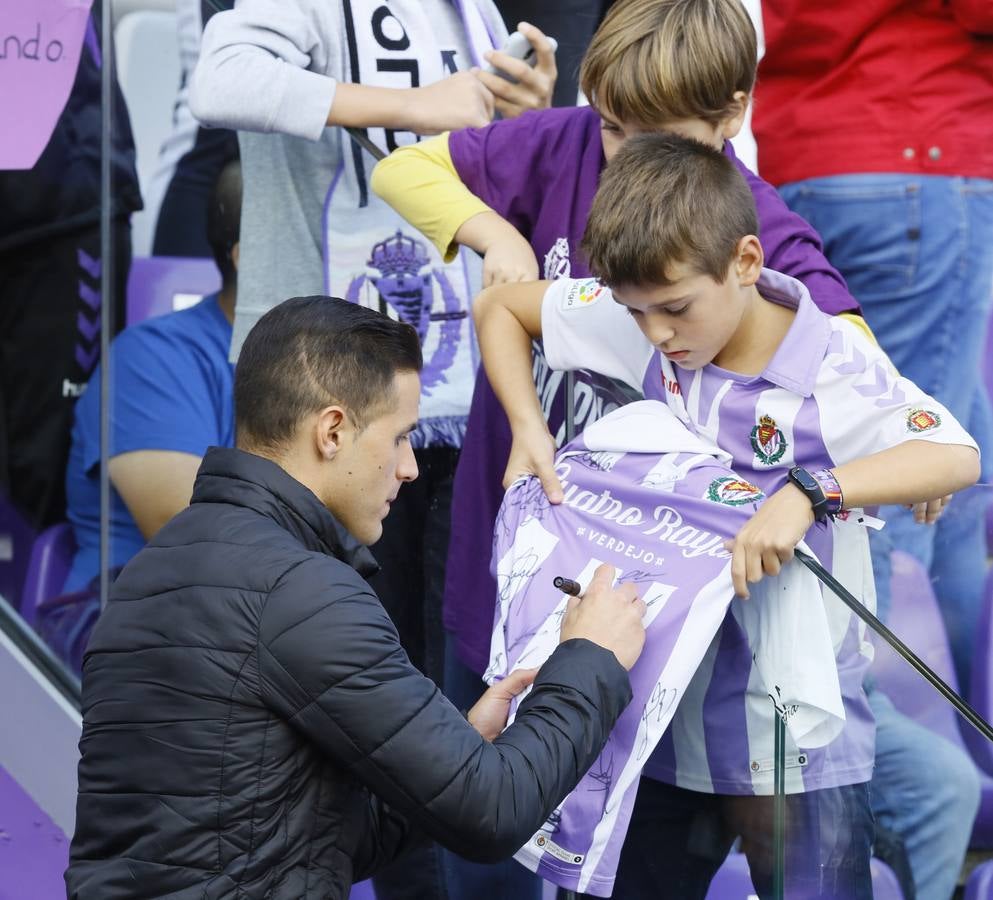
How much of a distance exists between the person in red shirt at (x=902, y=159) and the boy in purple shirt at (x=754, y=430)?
88cm

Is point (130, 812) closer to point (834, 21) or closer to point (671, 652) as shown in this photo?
point (671, 652)

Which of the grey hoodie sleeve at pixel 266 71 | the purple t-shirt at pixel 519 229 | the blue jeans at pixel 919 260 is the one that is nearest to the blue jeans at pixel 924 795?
the purple t-shirt at pixel 519 229

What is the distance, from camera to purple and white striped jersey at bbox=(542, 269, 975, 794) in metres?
1.77

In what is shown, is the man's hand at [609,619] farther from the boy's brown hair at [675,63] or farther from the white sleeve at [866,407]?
the boy's brown hair at [675,63]

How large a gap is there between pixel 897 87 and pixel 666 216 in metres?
1.10

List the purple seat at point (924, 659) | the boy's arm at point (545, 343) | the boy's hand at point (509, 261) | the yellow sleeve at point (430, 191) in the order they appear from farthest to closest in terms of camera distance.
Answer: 1. the yellow sleeve at point (430, 191)
2. the boy's hand at point (509, 261)
3. the boy's arm at point (545, 343)
4. the purple seat at point (924, 659)

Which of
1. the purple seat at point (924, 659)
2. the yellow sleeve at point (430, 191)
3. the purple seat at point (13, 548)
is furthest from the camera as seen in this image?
the purple seat at point (13, 548)

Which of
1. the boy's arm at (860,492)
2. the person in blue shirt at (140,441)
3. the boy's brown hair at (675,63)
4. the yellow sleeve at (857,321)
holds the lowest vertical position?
the person in blue shirt at (140,441)

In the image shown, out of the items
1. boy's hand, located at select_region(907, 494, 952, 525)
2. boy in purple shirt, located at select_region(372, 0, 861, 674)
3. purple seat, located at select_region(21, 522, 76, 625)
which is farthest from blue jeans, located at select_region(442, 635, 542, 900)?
purple seat, located at select_region(21, 522, 76, 625)

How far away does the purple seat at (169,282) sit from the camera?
353cm

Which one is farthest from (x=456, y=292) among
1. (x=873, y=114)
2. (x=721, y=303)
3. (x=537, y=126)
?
(x=721, y=303)

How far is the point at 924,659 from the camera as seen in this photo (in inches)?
72.7

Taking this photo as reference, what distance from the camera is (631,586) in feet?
5.87

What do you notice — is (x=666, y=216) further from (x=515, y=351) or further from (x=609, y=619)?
(x=609, y=619)
